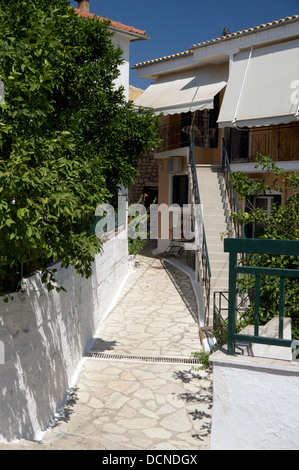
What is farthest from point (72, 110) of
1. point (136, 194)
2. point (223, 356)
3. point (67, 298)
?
point (136, 194)

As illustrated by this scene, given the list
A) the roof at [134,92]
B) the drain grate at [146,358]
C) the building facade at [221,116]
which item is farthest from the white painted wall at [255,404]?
the roof at [134,92]

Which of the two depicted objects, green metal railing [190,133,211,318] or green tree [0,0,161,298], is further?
green metal railing [190,133,211,318]

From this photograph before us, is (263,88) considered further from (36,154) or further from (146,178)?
(146,178)

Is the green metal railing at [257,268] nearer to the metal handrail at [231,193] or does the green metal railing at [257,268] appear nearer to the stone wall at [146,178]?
the metal handrail at [231,193]

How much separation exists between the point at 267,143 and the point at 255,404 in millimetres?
13512

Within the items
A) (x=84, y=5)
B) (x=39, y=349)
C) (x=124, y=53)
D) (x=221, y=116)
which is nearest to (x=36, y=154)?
(x=39, y=349)

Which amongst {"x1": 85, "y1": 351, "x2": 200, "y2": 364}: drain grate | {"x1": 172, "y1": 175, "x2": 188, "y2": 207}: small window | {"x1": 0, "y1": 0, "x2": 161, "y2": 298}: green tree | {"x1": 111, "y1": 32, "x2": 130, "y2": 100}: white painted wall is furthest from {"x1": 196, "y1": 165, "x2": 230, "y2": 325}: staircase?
{"x1": 0, "y1": 0, "x2": 161, "y2": 298}: green tree

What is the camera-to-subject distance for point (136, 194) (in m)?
24.5

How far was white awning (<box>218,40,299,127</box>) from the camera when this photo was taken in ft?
43.0

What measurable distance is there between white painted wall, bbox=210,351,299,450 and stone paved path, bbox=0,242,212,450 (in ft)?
6.68

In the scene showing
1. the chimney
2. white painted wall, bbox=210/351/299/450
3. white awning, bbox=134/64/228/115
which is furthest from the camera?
the chimney

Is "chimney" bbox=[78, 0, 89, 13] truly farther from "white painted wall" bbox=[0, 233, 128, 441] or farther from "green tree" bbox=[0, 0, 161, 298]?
"white painted wall" bbox=[0, 233, 128, 441]

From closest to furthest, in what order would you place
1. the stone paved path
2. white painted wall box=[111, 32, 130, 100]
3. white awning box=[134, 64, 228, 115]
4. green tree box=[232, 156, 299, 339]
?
1. green tree box=[232, 156, 299, 339]
2. the stone paved path
3. white awning box=[134, 64, 228, 115]
4. white painted wall box=[111, 32, 130, 100]

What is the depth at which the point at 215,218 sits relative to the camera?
14.6 m
